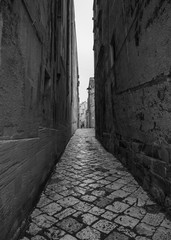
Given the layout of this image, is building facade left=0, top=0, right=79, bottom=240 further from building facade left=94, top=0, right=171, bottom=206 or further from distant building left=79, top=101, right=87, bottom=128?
distant building left=79, top=101, right=87, bottom=128

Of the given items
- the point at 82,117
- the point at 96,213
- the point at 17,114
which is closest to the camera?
the point at 17,114

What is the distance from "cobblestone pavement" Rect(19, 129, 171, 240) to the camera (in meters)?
1.62

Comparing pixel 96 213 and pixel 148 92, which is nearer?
pixel 96 213

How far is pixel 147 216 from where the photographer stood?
1.92 metres

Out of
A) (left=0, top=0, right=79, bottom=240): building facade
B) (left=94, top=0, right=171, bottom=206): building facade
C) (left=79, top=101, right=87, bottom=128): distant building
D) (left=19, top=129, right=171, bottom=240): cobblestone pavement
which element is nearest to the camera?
(left=0, top=0, right=79, bottom=240): building facade

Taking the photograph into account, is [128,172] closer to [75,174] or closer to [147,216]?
[75,174]

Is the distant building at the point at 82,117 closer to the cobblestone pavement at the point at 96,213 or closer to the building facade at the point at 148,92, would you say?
the building facade at the point at 148,92

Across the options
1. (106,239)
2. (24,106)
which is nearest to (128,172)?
(106,239)

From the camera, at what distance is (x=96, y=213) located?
1.99 meters

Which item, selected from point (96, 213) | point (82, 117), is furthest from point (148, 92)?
point (82, 117)

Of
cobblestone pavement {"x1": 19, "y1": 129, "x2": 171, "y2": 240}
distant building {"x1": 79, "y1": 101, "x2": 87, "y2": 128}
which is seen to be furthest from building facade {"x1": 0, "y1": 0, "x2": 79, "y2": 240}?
distant building {"x1": 79, "y1": 101, "x2": 87, "y2": 128}

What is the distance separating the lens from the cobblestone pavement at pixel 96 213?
162 centimetres

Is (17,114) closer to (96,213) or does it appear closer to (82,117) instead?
(96,213)

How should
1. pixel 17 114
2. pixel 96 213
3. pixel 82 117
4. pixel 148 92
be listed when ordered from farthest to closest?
pixel 82 117 < pixel 148 92 < pixel 96 213 < pixel 17 114
